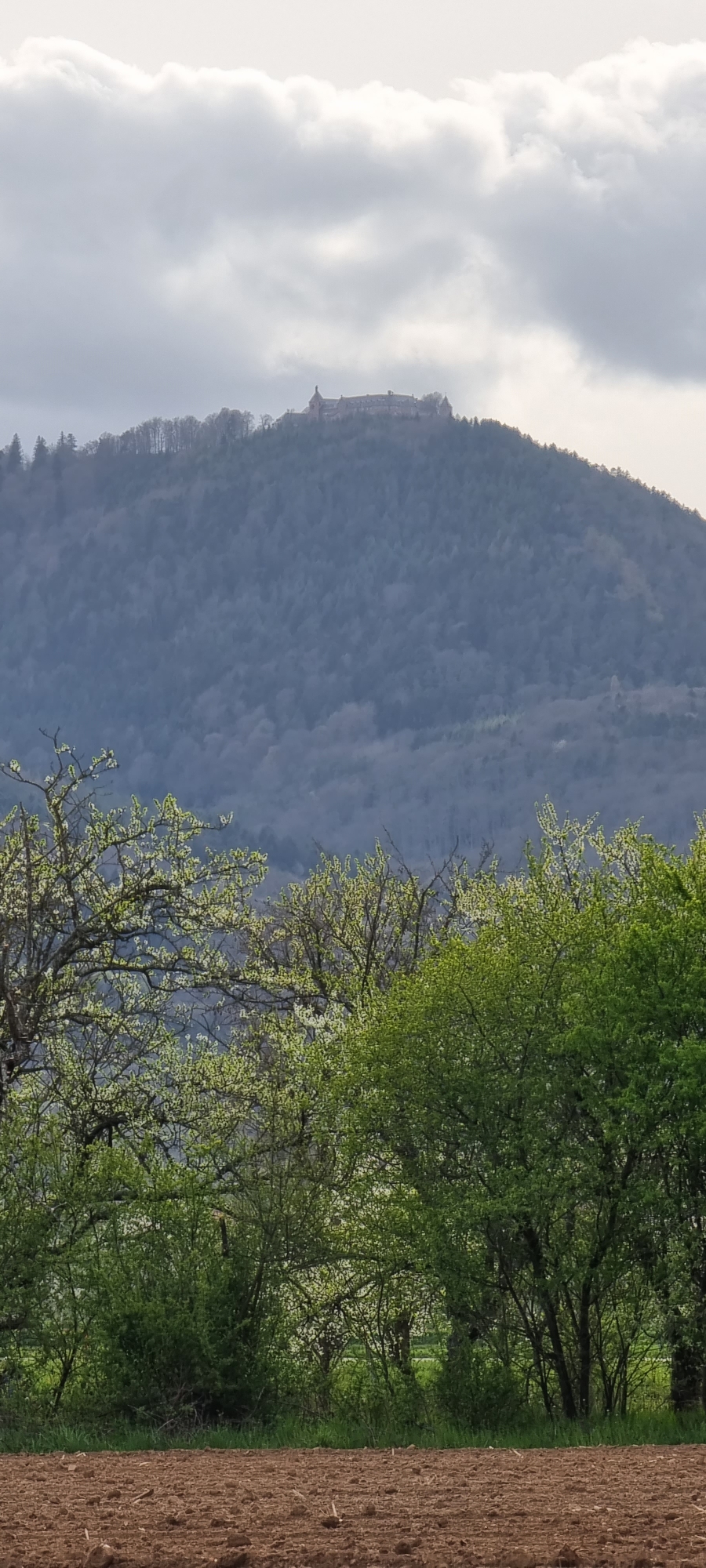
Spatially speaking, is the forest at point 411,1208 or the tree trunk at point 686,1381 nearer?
the forest at point 411,1208

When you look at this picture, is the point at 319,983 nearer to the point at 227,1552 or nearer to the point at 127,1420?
the point at 127,1420

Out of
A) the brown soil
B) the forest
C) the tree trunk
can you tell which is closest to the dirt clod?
the brown soil

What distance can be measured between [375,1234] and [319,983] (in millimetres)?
10540

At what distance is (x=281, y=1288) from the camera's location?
17.8m

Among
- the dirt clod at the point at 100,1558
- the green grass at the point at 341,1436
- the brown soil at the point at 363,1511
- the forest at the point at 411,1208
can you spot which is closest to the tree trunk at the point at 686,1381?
the forest at the point at 411,1208

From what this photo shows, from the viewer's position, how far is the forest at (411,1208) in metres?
16.9

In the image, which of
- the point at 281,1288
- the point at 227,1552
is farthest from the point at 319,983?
the point at 227,1552

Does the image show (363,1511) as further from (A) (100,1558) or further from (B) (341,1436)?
(B) (341,1436)

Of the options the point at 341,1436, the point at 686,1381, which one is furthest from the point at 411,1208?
the point at 686,1381

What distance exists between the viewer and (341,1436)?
54.6 ft

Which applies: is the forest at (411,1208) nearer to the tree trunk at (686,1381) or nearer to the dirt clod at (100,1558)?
the tree trunk at (686,1381)

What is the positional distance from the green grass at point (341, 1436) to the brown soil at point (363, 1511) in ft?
7.23

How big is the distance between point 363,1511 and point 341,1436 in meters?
6.96

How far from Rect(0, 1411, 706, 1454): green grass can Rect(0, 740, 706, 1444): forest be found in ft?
0.71
